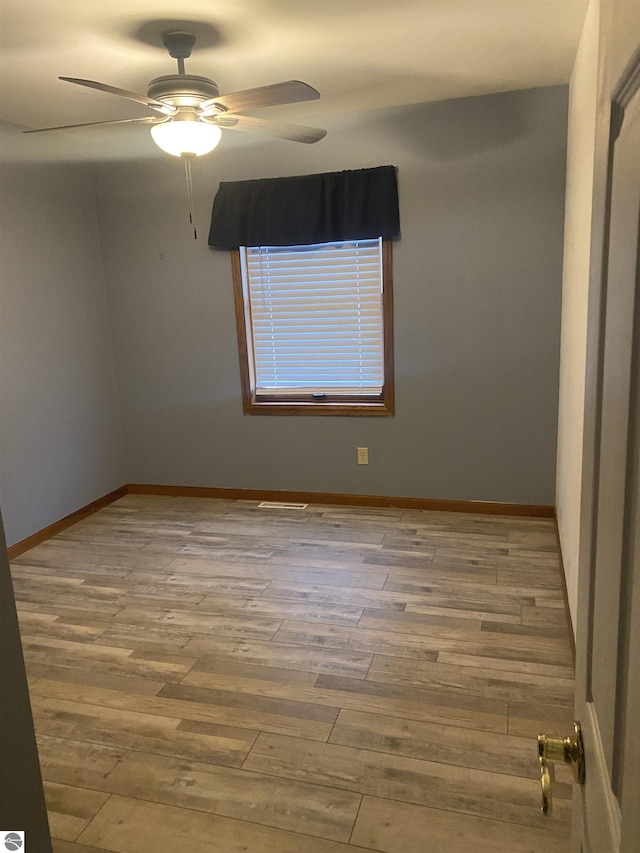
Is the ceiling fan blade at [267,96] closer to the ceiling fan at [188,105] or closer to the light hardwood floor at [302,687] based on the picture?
the ceiling fan at [188,105]

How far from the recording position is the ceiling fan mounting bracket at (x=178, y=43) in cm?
248

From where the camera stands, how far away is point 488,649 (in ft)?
8.42

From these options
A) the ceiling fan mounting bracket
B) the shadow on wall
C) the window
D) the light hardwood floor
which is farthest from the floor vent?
the ceiling fan mounting bracket

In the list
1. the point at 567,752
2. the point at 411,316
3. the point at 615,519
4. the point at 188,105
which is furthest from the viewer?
the point at 411,316

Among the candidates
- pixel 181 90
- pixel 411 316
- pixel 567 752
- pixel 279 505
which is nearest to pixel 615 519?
pixel 567 752

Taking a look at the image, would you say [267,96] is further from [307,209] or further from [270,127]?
[307,209]

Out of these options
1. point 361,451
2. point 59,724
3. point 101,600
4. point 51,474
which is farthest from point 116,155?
point 59,724

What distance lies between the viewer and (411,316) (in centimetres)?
391

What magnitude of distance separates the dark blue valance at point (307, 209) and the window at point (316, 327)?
0.36 ft

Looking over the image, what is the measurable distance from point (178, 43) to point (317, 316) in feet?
6.21

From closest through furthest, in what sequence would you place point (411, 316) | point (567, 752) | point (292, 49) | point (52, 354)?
point (567, 752) < point (292, 49) < point (411, 316) < point (52, 354)

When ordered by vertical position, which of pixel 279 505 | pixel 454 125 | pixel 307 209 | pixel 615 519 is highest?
pixel 454 125

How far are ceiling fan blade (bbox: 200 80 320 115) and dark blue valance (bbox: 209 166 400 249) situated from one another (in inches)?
56.7

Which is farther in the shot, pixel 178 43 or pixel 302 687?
pixel 178 43
